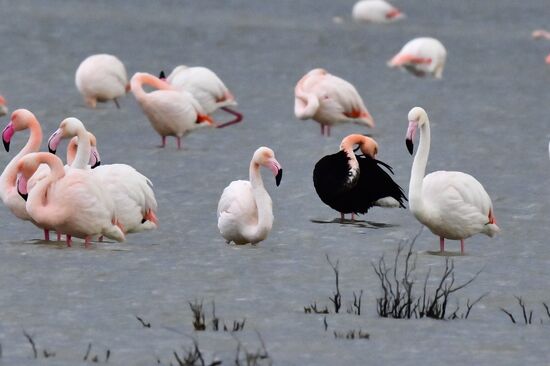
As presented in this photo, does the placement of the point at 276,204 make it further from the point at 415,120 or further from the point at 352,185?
the point at 415,120

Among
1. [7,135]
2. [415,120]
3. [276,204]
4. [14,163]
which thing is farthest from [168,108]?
[415,120]

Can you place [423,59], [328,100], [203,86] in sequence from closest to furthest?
1. [328,100]
2. [203,86]
3. [423,59]

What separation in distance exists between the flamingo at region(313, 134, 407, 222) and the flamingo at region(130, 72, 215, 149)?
124 inches

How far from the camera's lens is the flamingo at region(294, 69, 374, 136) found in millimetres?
14773

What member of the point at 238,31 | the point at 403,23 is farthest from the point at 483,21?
the point at 238,31

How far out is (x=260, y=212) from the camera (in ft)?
31.8

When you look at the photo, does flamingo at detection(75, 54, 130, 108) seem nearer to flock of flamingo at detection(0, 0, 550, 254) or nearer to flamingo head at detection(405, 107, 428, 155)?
flock of flamingo at detection(0, 0, 550, 254)

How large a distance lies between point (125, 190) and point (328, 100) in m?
5.27

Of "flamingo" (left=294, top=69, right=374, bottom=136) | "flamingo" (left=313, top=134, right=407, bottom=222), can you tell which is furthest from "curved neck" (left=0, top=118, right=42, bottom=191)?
"flamingo" (left=294, top=69, right=374, bottom=136)

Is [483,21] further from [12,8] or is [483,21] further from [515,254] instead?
[515,254]

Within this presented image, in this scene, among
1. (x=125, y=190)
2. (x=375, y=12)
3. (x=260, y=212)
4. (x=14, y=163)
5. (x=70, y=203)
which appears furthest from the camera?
(x=375, y=12)

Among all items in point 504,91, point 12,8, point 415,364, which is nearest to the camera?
point 415,364

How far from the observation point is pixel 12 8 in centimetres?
2722

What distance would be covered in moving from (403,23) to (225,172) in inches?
610
